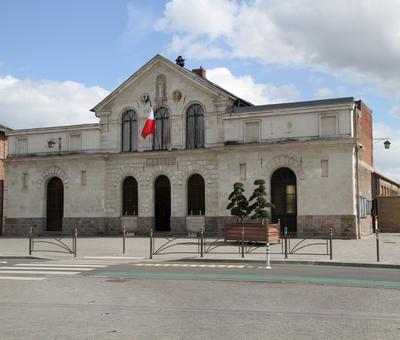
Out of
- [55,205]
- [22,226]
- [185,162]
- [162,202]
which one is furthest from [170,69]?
[22,226]

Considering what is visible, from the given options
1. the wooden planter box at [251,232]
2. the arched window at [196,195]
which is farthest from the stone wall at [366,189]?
the arched window at [196,195]

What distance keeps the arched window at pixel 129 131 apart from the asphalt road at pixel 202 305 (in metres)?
20.5

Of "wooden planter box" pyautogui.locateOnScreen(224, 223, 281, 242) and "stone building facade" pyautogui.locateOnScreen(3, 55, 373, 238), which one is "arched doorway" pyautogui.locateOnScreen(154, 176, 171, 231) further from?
"wooden planter box" pyautogui.locateOnScreen(224, 223, 281, 242)

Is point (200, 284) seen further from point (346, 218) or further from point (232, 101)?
point (232, 101)

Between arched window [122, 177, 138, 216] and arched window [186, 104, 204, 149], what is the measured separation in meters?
4.50

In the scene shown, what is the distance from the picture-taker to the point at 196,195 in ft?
110

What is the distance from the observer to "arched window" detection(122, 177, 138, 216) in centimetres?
3497

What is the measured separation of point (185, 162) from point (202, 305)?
23765mm

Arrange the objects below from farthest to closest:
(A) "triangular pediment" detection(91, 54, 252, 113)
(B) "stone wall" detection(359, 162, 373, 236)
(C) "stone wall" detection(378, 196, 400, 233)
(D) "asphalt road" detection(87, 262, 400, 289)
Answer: (C) "stone wall" detection(378, 196, 400, 233) < (A) "triangular pediment" detection(91, 54, 252, 113) < (B) "stone wall" detection(359, 162, 373, 236) < (D) "asphalt road" detection(87, 262, 400, 289)

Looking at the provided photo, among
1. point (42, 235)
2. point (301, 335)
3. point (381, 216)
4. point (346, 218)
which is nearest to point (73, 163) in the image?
point (42, 235)

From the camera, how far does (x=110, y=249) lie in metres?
23.9

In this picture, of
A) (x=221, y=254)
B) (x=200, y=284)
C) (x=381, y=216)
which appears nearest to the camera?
(x=200, y=284)

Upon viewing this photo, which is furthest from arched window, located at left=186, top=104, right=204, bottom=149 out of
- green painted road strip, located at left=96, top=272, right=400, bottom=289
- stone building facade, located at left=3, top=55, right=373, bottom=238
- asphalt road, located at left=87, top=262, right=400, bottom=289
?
green painted road strip, located at left=96, top=272, right=400, bottom=289

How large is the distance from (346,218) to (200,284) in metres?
17.9
